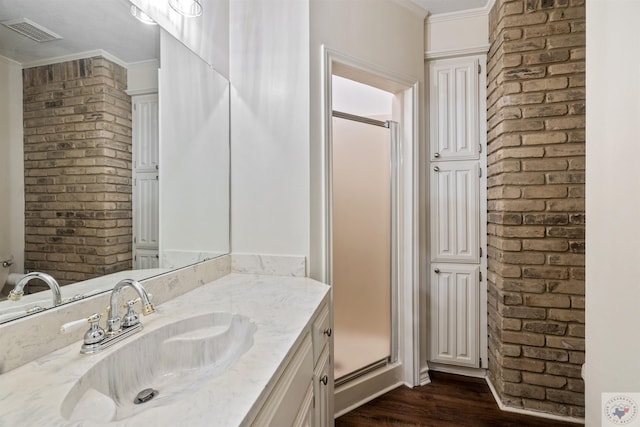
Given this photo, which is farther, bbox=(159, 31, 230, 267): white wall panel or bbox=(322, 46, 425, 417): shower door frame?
bbox=(322, 46, 425, 417): shower door frame

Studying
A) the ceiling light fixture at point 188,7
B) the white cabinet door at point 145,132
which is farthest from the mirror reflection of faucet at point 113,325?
the ceiling light fixture at point 188,7

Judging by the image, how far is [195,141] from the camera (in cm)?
147

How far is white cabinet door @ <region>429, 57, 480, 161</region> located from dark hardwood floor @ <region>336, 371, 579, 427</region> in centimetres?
165

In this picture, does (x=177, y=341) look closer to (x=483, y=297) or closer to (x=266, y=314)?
(x=266, y=314)

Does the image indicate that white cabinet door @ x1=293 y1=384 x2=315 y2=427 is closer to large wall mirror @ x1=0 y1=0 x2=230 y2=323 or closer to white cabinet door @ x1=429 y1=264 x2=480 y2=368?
large wall mirror @ x1=0 y1=0 x2=230 y2=323

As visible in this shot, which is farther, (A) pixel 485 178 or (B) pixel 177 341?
(A) pixel 485 178

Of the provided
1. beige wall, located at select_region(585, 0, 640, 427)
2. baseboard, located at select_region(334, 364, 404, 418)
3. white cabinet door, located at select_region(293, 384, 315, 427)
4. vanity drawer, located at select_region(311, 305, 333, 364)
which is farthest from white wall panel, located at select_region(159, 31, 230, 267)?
beige wall, located at select_region(585, 0, 640, 427)

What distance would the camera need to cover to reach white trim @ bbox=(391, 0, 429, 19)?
194 centimetres

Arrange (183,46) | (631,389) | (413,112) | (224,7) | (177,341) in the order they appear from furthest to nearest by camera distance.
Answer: (413,112) → (224,7) → (183,46) → (177,341) → (631,389)

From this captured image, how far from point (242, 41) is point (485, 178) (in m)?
1.85

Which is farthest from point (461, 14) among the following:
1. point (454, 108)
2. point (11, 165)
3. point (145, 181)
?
point (11, 165)

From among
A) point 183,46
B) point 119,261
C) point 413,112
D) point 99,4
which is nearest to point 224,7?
point 183,46

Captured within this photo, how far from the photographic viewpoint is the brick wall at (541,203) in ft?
5.47

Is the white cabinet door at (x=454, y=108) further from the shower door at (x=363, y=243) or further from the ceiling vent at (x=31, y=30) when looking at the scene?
the ceiling vent at (x=31, y=30)
